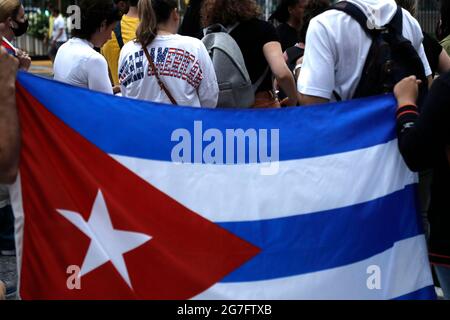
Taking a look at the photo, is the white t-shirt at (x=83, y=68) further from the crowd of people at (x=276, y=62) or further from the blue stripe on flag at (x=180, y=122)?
the blue stripe on flag at (x=180, y=122)

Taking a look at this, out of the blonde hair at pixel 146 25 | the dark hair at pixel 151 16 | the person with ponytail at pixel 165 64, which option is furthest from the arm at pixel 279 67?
the blonde hair at pixel 146 25

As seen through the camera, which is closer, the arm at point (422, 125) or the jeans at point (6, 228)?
the arm at point (422, 125)

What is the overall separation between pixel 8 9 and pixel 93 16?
798mm

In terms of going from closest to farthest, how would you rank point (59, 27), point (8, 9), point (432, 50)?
point (432, 50) → point (8, 9) → point (59, 27)

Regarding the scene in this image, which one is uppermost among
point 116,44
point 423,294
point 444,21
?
point 444,21

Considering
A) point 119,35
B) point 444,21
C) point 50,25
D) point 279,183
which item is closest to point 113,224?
point 279,183

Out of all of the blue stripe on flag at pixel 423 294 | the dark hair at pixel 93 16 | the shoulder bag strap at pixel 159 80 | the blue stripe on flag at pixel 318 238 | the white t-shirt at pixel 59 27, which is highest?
the white t-shirt at pixel 59 27

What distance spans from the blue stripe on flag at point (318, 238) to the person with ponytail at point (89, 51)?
7.29ft

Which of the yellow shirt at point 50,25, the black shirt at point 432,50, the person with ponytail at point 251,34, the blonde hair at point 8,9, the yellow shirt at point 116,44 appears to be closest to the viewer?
the black shirt at point 432,50

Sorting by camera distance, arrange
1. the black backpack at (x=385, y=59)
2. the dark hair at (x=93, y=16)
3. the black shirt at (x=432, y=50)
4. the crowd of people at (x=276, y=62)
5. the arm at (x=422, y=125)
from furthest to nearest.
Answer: the dark hair at (x=93, y=16)
the black shirt at (x=432, y=50)
the black backpack at (x=385, y=59)
the crowd of people at (x=276, y=62)
the arm at (x=422, y=125)

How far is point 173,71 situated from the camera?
534 cm

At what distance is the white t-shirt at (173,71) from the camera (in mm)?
5340

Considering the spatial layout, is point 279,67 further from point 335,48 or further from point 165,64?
point 335,48
